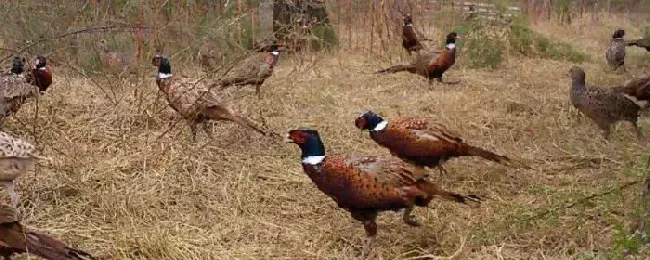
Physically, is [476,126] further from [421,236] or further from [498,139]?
[421,236]

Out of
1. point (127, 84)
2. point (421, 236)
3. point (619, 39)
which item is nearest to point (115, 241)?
point (421, 236)

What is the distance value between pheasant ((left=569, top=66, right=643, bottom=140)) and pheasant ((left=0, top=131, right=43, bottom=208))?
4.67 meters

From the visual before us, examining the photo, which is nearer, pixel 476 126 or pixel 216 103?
pixel 216 103

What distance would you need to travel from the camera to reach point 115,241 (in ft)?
13.3

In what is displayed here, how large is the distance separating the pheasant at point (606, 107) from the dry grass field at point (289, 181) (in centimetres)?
17

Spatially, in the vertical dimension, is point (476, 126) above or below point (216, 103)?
below

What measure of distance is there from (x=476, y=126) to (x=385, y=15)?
13.8 feet

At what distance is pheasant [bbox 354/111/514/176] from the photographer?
489 centimetres

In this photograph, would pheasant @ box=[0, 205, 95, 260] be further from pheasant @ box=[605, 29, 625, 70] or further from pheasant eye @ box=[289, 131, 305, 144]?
pheasant @ box=[605, 29, 625, 70]

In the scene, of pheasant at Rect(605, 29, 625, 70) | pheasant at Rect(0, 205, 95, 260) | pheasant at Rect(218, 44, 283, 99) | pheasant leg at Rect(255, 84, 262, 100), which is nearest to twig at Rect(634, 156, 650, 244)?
pheasant at Rect(0, 205, 95, 260)

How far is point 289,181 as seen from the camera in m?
5.18

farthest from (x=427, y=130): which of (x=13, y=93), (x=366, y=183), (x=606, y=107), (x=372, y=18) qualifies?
(x=372, y=18)

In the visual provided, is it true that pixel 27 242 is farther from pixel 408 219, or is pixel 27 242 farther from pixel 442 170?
pixel 442 170

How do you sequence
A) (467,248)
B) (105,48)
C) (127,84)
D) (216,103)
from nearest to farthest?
1. (467,248)
2. (216,103)
3. (127,84)
4. (105,48)
